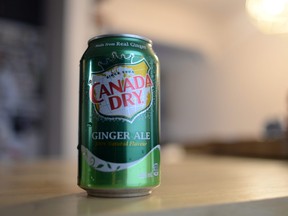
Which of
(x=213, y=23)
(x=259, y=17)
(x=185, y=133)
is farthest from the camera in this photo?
(x=185, y=133)

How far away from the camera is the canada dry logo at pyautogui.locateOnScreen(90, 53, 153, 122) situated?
16.3 inches

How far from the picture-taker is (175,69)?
3.59 m

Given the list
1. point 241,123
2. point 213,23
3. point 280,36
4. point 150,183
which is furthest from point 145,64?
point 213,23

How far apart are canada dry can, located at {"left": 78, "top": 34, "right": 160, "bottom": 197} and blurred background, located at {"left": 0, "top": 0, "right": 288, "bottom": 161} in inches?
39.3

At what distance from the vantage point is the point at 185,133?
3.57 meters

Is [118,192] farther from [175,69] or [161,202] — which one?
[175,69]

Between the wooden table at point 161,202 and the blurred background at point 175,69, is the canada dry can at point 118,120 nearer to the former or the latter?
the wooden table at point 161,202

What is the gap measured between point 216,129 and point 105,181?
2.90 metres

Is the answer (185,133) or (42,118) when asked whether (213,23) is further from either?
(42,118)

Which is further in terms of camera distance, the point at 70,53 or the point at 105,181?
the point at 70,53

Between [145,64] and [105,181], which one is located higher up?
[145,64]

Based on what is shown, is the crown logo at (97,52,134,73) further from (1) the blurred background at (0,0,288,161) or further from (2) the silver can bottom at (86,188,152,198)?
(1) the blurred background at (0,0,288,161)

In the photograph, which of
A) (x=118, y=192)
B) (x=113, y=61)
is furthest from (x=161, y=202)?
(x=113, y=61)

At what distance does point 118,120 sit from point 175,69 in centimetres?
323
